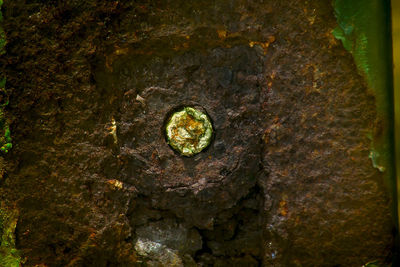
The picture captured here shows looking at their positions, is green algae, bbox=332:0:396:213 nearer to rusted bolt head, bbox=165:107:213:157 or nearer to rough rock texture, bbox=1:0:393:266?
rough rock texture, bbox=1:0:393:266

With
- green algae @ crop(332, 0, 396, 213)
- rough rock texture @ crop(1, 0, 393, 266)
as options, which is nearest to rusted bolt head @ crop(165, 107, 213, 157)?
rough rock texture @ crop(1, 0, 393, 266)

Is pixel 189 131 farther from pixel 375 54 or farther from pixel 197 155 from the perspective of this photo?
pixel 375 54

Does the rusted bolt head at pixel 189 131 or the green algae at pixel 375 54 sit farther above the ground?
the green algae at pixel 375 54

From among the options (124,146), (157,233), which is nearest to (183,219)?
(157,233)

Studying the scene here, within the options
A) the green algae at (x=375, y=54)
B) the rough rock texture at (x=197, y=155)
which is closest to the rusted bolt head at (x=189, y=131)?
the rough rock texture at (x=197, y=155)

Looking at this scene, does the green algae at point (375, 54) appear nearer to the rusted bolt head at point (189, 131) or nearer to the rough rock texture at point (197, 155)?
the rough rock texture at point (197, 155)

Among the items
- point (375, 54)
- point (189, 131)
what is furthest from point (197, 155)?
point (375, 54)
